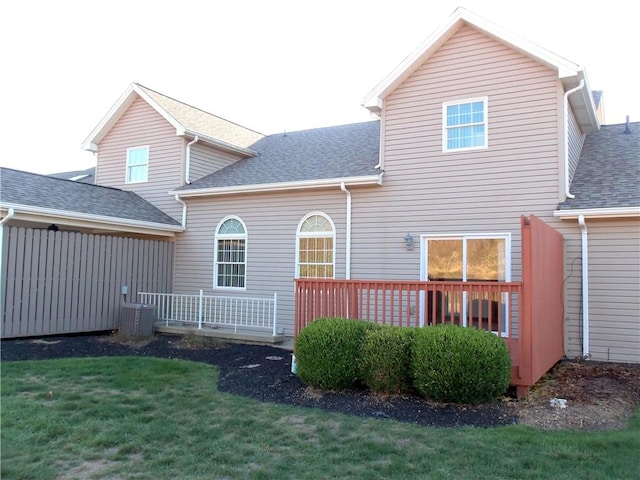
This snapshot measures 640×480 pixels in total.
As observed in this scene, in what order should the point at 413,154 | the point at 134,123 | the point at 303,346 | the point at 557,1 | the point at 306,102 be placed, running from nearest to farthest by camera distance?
the point at 303,346 < the point at 557,1 < the point at 413,154 < the point at 134,123 < the point at 306,102

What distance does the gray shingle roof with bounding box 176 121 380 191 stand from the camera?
11.9 meters

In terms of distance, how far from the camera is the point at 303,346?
22.4ft

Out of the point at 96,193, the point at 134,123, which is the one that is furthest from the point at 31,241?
the point at 134,123

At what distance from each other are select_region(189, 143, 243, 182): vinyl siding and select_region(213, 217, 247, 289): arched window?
217 cm

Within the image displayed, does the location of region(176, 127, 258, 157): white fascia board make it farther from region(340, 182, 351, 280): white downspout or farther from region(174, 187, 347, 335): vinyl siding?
region(340, 182, 351, 280): white downspout

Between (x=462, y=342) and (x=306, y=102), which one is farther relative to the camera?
(x=306, y=102)

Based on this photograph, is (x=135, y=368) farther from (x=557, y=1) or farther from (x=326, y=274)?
(x=557, y=1)

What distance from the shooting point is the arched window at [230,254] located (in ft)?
41.6

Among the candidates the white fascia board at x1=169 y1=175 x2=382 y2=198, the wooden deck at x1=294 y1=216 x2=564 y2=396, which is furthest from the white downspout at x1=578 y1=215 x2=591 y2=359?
the white fascia board at x1=169 y1=175 x2=382 y2=198

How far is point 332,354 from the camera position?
6.55 meters

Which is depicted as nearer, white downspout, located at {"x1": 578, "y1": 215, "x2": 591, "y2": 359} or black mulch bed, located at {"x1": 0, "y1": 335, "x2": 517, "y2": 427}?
black mulch bed, located at {"x1": 0, "y1": 335, "x2": 517, "y2": 427}

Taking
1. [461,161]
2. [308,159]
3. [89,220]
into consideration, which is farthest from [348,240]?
[89,220]

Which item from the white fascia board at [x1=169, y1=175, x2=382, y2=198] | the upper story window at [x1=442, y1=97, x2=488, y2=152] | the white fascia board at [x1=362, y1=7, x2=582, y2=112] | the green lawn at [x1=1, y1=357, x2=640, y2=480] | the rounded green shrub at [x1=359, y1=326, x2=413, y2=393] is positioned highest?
the white fascia board at [x1=362, y1=7, x2=582, y2=112]

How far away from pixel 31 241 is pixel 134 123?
19.4 ft
